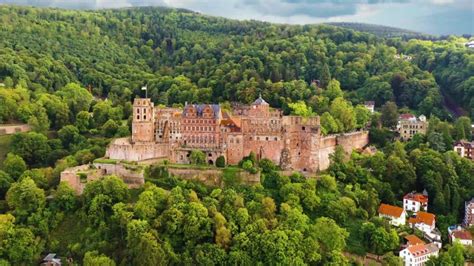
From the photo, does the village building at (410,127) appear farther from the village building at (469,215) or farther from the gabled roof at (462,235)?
the gabled roof at (462,235)

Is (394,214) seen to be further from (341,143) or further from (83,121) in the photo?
(83,121)

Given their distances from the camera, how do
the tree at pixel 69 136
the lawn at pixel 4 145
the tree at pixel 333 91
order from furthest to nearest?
the tree at pixel 333 91 < the tree at pixel 69 136 < the lawn at pixel 4 145

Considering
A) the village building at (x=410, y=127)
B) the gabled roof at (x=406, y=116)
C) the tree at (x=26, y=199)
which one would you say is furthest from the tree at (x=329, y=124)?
the tree at (x=26, y=199)

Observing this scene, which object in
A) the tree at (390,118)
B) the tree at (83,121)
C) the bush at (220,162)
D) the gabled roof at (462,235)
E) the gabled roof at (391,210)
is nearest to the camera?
the gabled roof at (462,235)

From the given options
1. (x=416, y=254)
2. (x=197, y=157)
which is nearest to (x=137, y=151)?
(x=197, y=157)

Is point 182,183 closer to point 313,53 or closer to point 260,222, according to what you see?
point 260,222

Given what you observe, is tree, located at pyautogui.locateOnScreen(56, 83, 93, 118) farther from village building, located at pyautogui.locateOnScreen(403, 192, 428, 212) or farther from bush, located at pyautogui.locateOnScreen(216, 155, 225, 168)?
village building, located at pyautogui.locateOnScreen(403, 192, 428, 212)

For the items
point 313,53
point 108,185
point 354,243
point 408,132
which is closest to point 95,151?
point 108,185

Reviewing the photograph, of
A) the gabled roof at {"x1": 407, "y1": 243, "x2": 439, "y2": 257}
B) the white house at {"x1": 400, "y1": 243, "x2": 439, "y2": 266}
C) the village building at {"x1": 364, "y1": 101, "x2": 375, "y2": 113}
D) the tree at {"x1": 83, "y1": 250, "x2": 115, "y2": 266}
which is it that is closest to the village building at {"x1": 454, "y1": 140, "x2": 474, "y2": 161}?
the village building at {"x1": 364, "y1": 101, "x2": 375, "y2": 113}
